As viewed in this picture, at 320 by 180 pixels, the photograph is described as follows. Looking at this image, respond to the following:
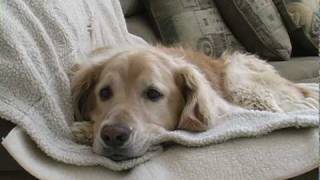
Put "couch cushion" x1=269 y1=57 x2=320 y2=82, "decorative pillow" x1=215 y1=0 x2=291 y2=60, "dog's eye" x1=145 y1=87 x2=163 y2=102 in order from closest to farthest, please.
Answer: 1. "dog's eye" x1=145 y1=87 x2=163 y2=102
2. "couch cushion" x1=269 y1=57 x2=320 y2=82
3. "decorative pillow" x1=215 y1=0 x2=291 y2=60

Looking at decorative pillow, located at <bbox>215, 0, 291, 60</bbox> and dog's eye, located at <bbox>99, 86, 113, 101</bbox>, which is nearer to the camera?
dog's eye, located at <bbox>99, 86, 113, 101</bbox>

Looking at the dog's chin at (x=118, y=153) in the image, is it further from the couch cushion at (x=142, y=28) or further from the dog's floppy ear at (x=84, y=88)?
the couch cushion at (x=142, y=28)

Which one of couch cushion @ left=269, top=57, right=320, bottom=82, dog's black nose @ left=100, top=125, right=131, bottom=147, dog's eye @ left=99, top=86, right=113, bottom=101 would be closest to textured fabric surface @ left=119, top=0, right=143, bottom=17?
couch cushion @ left=269, top=57, right=320, bottom=82

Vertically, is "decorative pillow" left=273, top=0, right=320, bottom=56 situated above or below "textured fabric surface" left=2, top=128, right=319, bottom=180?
below

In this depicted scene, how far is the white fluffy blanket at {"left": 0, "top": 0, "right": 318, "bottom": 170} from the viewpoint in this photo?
140 cm

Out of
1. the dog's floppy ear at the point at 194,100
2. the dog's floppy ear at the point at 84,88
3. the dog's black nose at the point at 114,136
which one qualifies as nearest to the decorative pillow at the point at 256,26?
the dog's floppy ear at the point at 194,100

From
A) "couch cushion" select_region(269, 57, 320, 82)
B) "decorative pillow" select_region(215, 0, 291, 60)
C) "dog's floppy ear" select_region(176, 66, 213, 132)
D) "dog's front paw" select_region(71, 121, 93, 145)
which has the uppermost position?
"dog's front paw" select_region(71, 121, 93, 145)

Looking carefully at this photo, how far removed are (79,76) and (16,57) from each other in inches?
10.3

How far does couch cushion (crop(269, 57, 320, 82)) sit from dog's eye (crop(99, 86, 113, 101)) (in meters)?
1.28

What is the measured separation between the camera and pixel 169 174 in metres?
1.36

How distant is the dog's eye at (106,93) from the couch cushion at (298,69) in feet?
4.20

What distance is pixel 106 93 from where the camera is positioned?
1.65 meters

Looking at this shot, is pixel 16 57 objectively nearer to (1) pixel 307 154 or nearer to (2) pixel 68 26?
(2) pixel 68 26

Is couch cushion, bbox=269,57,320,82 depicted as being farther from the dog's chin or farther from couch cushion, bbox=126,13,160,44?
the dog's chin
